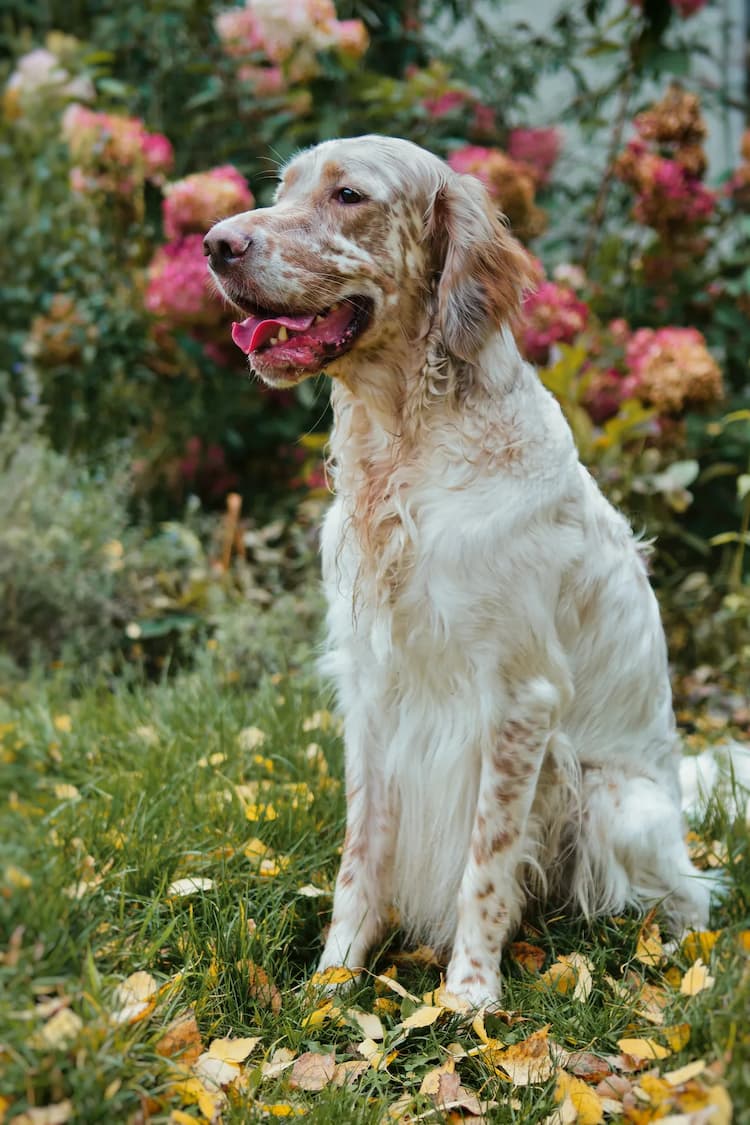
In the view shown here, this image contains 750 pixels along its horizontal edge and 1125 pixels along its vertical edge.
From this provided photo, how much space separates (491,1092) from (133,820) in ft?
3.13

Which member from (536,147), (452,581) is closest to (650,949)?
(452,581)

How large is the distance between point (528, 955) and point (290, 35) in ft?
10.6

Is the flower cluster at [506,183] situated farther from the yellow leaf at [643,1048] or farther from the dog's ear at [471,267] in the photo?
the yellow leaf at [643,1048]

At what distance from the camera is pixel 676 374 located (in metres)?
3.65

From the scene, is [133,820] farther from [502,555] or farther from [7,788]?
[502,555]

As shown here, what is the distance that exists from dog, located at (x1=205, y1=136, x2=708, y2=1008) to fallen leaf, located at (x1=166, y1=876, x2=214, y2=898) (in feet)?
0.90

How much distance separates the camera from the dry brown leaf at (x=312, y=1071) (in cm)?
175

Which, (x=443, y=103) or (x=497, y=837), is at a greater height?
(x=443, y=103)

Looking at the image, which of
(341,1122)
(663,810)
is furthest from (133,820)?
(663,810)

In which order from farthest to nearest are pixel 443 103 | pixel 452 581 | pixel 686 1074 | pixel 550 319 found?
pixel 443 103
pixel 550 319
pixel 452 581
pixel 686 1074

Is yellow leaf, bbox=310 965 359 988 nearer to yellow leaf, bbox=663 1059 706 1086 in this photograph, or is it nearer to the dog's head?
yellow leaf, bbox=663 1059 706 1086

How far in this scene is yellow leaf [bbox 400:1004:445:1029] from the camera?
1.89m

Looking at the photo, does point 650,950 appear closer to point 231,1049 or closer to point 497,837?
point 497,837

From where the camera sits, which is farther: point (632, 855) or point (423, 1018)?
point (632, 855)
